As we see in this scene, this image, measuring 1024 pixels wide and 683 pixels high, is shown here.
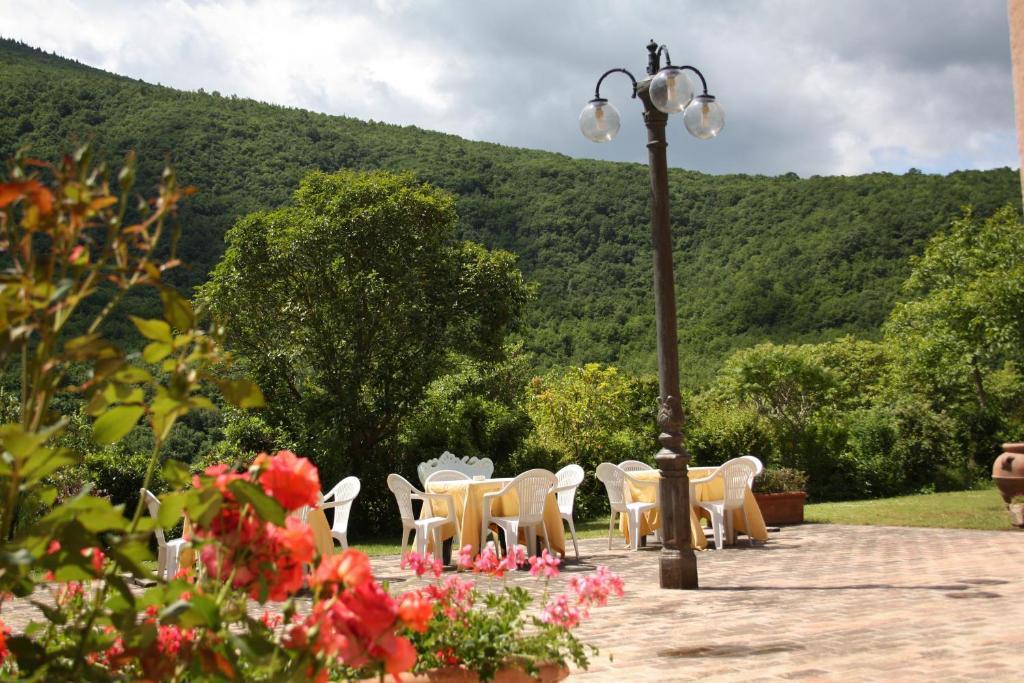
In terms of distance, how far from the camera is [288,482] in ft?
4.49

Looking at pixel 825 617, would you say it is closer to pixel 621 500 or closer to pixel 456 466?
pixel 621 500

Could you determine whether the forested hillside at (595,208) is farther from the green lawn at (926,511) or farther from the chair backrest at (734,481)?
the chair backrest at (734,481)

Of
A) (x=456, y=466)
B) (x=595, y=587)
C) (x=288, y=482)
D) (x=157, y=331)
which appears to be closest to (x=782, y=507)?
(x=456, y=466)

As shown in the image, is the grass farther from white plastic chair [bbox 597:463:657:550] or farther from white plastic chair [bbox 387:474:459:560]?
white plastic chair [bbox 387:474:459:560]

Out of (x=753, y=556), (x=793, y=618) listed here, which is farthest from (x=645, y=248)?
(x=793, y=618)

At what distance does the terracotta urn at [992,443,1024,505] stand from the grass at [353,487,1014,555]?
33 centimetres

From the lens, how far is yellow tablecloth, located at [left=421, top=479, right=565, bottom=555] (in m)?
9.73

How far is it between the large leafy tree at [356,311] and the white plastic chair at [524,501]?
6073mm

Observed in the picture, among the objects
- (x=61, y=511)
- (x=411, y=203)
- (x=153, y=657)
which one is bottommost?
(x=153, y=657)

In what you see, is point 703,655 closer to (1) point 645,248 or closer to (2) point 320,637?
(2) point 320,637

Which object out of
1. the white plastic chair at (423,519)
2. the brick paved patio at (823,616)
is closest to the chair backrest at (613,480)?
the brick paved patio at (823,616)

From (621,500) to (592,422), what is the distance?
9.83m

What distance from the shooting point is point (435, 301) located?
1600 cm

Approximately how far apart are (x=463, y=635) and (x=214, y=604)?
77.5 inches
